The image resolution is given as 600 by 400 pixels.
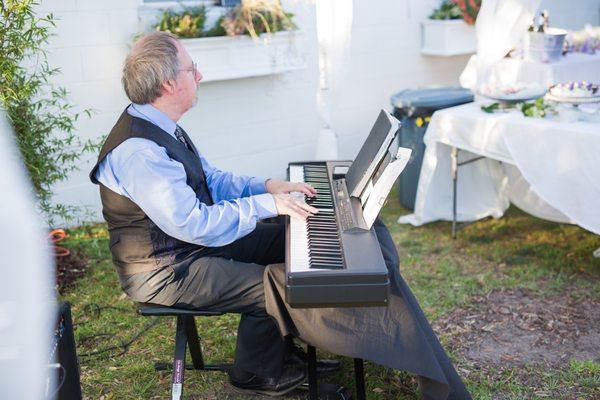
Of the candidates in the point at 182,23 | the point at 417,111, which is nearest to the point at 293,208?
the point at 417,111

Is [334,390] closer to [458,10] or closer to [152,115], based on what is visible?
[152,115]

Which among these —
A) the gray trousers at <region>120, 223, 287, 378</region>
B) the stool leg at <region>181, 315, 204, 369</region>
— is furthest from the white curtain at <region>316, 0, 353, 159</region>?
the gray trousers at <region>120, 223, 287, 378</region>

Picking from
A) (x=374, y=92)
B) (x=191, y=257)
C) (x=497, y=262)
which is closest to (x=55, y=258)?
(x=191, y=257)

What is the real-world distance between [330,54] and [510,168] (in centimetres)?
140

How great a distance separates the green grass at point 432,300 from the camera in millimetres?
2863

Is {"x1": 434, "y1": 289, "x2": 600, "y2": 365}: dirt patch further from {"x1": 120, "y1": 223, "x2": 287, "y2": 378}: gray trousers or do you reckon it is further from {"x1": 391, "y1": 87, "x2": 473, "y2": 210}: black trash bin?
{"x1": 391, "y1": 87, "x2": 473, "y2": 210}: black trash bin

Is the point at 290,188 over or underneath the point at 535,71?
underneath

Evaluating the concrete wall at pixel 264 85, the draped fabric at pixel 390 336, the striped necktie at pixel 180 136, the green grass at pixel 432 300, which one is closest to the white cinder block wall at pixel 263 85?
the concrete wall at pixel 264 85

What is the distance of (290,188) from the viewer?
2.80m

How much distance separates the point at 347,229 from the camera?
2387 mm

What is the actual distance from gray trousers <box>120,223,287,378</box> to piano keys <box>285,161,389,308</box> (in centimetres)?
25

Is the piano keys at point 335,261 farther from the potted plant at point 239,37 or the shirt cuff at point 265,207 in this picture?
the potted plant at point 239,37

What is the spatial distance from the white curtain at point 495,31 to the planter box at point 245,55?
4.27 ft

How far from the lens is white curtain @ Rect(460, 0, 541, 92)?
14.2 feet
